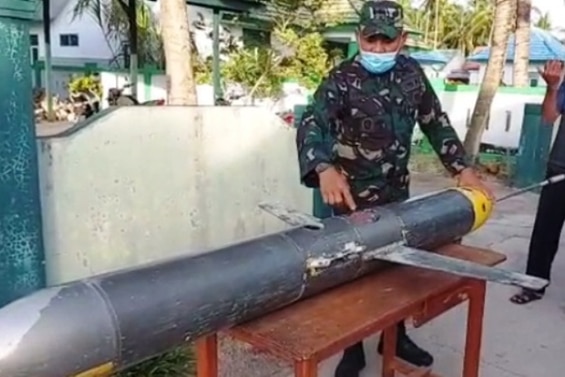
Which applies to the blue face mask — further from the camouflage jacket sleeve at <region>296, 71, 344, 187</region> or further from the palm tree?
the palm tree

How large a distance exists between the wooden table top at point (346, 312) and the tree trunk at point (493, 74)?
20.1 ft

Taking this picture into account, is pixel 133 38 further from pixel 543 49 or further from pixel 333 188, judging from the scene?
pixel 543 49

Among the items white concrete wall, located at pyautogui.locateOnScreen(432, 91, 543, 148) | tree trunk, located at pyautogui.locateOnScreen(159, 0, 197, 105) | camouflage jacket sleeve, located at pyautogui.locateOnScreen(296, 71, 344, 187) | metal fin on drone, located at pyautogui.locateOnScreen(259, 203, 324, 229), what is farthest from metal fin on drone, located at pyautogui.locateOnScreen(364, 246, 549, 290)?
white concrete wall, located at pyautogui.locateOnScreen(432, 91, 543, 148)

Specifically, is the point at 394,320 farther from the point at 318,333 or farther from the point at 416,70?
the point at 416,70

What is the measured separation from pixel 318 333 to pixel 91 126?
6.39ft

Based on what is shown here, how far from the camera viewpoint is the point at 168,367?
9.32ft

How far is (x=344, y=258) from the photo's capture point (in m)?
1.85

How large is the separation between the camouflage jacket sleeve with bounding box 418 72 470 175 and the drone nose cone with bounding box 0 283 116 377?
5.10ft

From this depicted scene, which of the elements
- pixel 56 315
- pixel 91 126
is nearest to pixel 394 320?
pixel 56 315

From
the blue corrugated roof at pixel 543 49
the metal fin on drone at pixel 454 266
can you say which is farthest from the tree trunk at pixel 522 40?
the metal fin on drone at pixel 454 266

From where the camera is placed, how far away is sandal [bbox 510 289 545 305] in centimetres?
377

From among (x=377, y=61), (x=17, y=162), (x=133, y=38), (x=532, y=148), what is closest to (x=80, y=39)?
(x=133, y=38)

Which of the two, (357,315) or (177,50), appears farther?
(177,50)

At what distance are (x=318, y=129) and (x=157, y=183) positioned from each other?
150 cm
